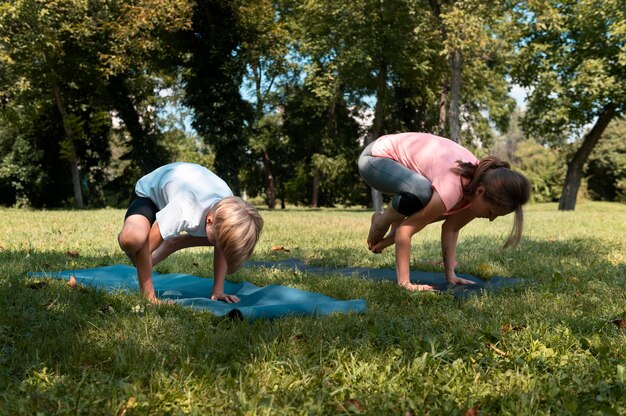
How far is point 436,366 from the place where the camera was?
7.33 ft

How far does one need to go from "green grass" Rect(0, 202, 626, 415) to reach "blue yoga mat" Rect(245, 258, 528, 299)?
0.32 metres

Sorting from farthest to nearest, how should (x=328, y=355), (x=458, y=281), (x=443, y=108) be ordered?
1. (x=443, y=108)
2. (x=458, y=281)
3. (x=328, y=355)

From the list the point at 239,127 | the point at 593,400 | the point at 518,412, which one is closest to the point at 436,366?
the point at 518,412

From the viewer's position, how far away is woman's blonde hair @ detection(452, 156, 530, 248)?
393 cm

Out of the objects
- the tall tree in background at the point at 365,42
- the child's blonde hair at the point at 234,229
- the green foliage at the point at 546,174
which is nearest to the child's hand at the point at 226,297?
the child's blonde hair at the point at 234,229

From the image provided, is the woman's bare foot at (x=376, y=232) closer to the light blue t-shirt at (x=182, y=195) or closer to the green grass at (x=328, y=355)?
the green grass at (x=328, y=355)

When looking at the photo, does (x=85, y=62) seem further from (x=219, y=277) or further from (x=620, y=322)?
(x=620, y=322)

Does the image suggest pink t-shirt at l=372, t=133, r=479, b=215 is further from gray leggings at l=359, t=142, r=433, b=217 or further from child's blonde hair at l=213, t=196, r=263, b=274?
child's blonde hair at l=213, t=196, r=263, b=274

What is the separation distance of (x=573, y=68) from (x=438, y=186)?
1791 centimetres

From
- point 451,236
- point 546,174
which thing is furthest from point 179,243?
point 546,174

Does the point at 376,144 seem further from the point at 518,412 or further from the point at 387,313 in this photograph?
the point at 518,412

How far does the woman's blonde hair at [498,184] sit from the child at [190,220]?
5.44ft

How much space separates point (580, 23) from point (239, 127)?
12.4m

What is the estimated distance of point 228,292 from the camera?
408 centimetres
